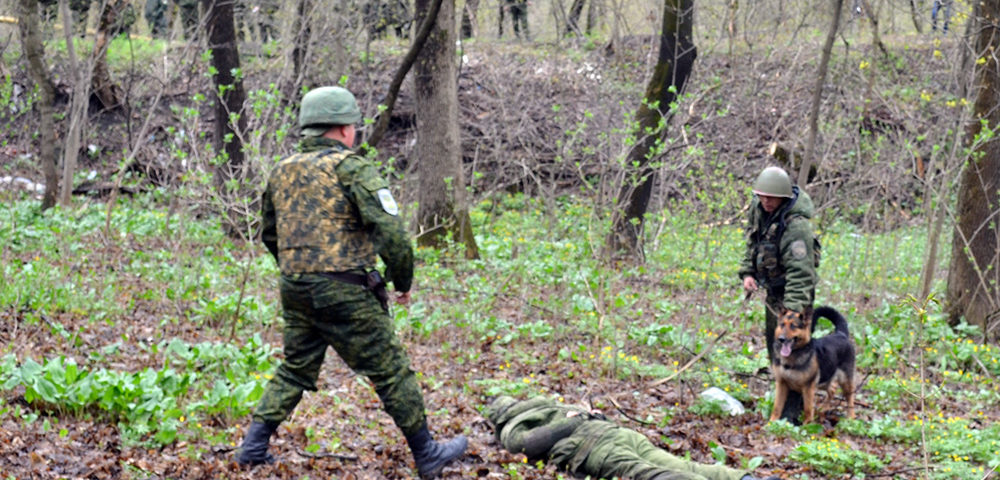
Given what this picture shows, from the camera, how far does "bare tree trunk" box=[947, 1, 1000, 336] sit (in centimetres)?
996

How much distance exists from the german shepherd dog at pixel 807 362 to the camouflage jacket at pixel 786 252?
0.56 ft

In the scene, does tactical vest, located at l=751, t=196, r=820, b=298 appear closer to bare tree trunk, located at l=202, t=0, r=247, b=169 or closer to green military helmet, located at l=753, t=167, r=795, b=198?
green military helmet, located at l=753, t=167, r=795, b=198

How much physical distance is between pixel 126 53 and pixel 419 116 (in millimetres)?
15904

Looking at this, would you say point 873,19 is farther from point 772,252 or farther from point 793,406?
point 793,406

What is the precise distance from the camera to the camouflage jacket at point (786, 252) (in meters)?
6.51

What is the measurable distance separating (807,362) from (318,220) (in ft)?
11.9

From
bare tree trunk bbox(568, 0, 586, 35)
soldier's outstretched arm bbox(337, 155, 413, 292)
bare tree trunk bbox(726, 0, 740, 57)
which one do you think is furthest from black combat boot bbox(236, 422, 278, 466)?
bare tree trunk bbox(568, 0, 586, 35)

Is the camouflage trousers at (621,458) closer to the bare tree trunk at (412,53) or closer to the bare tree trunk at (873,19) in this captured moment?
the bare tree trunk at (412,53)

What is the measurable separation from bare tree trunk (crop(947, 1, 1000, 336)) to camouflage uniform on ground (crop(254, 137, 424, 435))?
738 cm

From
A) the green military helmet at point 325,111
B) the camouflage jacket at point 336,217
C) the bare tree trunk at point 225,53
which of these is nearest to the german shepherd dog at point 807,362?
the camouflage jacket at point 336,217

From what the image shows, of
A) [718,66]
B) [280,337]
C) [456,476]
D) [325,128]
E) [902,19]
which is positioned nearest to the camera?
[325,128]

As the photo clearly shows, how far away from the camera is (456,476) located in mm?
5258

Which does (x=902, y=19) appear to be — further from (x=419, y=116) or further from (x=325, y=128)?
(x=325, y=128)

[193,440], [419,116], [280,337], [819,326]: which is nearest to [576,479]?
[193,440]
